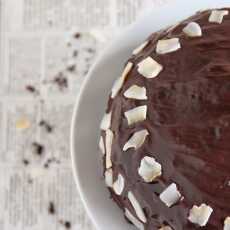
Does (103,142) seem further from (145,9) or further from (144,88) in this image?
(145,9)

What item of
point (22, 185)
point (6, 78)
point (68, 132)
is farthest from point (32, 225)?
point (6, 78)

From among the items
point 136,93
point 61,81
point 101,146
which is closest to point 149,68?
point 136,93

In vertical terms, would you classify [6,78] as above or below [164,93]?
below

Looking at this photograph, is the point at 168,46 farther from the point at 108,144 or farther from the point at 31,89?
the point at 31,89

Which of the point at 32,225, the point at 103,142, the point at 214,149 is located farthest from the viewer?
the point at 32,225

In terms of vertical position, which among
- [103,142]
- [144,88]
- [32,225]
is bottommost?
[32,225]

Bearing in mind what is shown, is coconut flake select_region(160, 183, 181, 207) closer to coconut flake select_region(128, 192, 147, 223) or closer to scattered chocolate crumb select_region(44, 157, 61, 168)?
coconut flake select_region(128, 192, 147, 223)

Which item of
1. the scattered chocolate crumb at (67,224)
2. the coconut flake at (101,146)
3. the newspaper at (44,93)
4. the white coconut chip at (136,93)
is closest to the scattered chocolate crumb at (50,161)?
the newspaper at (44,93)
